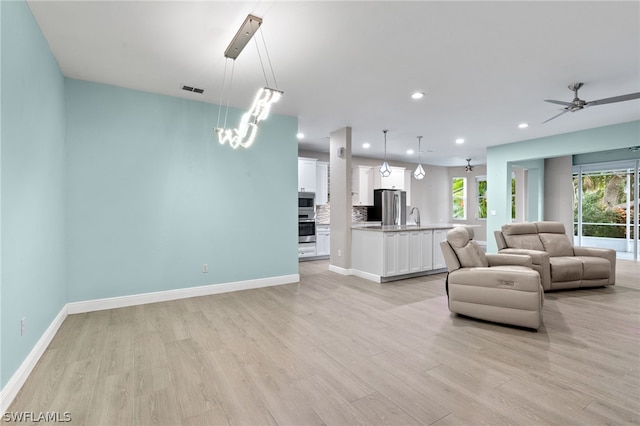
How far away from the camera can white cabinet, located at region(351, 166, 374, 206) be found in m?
8.08

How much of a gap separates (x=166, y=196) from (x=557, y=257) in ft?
19.9

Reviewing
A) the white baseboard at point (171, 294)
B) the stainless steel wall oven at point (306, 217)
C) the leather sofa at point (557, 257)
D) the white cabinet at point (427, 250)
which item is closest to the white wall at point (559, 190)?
the leather sofa at point (557, 257)

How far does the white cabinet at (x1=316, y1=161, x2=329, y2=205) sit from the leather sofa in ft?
12.8

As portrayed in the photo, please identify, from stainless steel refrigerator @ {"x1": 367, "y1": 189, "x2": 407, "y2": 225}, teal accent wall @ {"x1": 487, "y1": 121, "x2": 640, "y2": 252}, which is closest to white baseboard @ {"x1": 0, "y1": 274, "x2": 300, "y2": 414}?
stainless steel refrigerator @ {"x1": 367, "y1": 189, "x2": 407, "y2": 225}

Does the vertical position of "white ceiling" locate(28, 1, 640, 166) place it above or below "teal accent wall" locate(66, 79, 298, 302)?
above

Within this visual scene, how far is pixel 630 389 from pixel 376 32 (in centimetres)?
329

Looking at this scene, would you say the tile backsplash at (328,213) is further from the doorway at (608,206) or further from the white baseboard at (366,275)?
the doorway at (608,206)

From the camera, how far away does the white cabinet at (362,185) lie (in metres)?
8.08

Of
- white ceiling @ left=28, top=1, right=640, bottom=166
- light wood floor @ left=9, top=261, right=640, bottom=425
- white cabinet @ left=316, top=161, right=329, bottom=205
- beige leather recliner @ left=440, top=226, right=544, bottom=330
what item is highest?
white ceiling @ left=28, top=1, right=640, bottom=166

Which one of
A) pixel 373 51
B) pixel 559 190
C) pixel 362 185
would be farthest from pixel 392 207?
pixel 559 190

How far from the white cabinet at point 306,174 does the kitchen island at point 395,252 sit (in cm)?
194

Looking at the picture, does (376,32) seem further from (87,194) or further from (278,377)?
(87,194)

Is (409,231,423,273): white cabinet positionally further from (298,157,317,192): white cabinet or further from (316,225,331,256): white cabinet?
(298,157,317,192): white cabinet

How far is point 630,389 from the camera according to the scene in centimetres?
208
